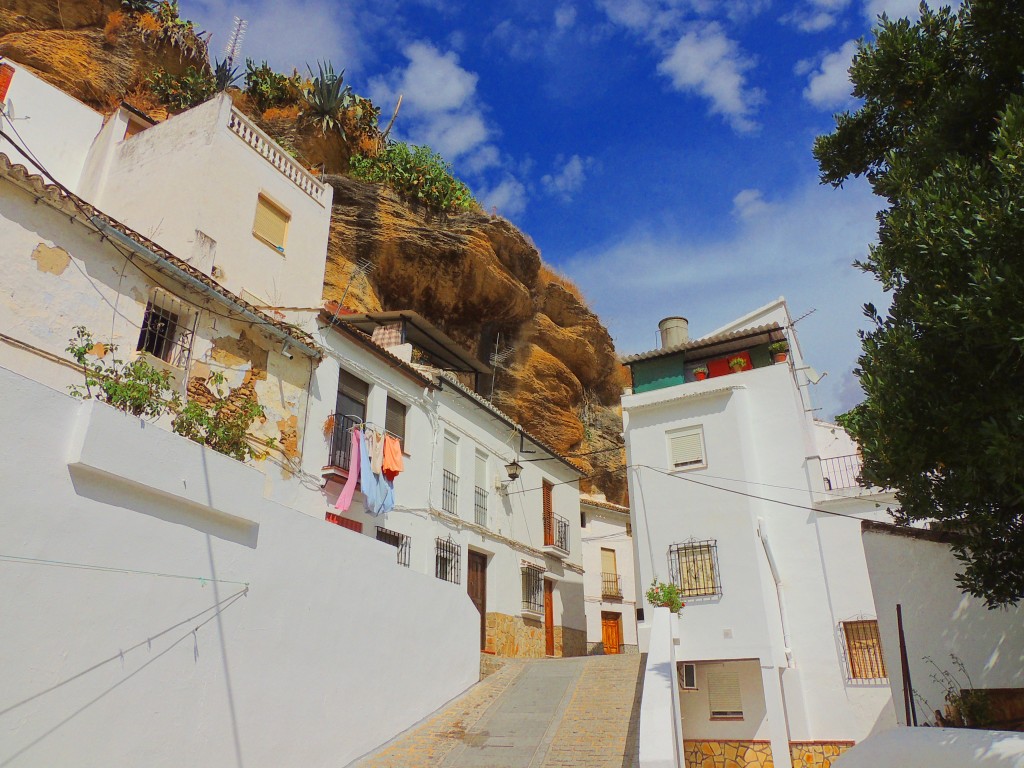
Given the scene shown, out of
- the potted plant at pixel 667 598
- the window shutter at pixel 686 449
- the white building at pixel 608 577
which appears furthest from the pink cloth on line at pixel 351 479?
the white building at pixel 608 577

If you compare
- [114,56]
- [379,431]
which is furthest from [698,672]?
[114,56]

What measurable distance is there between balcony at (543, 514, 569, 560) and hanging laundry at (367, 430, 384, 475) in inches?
318

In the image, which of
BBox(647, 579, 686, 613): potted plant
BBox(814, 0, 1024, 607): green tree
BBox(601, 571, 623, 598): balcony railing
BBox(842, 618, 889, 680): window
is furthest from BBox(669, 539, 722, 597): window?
BBox(601, 571, 623, 598): balcony railing

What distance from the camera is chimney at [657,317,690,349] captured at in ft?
74.6

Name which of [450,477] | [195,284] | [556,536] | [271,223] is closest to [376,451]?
[450,477]

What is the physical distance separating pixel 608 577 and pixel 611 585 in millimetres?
327

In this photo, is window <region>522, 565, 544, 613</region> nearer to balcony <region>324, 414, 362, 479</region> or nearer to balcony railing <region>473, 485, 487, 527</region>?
balcony railing <region>473, 485, 487, 527</region>

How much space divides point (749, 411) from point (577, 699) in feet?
29.1

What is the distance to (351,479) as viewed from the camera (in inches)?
559

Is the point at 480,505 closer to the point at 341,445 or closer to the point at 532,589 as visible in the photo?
the point at 532,589

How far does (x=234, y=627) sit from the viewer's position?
8.16 meters

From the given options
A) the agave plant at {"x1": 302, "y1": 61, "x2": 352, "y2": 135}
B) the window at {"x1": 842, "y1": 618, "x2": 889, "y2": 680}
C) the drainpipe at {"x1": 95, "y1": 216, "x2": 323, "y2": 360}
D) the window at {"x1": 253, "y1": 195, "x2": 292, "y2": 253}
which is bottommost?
the window at {"x1": 842, "y1": 618, "x2": 889, "y2": 680}

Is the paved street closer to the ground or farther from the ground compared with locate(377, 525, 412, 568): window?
closer to the ground

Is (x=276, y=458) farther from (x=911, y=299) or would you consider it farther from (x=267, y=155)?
(x=911, y=299)
